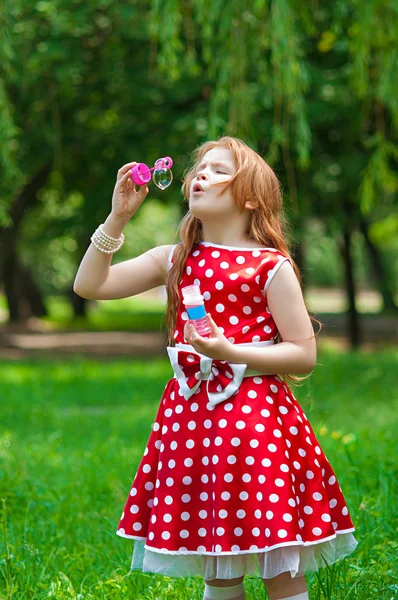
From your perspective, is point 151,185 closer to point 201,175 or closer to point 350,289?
point 350,289

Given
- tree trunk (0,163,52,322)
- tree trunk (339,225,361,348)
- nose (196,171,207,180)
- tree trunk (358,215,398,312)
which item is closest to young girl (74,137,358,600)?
nose (196,171,207,180)

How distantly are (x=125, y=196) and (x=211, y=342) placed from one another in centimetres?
59

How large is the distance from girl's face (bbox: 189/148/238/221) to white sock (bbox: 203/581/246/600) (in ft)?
3.46

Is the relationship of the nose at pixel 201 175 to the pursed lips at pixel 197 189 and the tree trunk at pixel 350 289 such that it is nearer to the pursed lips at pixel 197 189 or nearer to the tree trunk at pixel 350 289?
the pursed lips at pixel 197 189

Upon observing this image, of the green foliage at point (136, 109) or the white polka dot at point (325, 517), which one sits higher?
the green foliage at point (136, 109)

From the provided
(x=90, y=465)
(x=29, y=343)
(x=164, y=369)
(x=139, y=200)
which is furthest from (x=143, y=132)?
(x=29, y=343)

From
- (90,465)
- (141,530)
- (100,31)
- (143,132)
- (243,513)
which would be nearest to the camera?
(243,513)

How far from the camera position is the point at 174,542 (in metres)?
2.51

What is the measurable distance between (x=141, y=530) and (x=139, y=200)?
950mm

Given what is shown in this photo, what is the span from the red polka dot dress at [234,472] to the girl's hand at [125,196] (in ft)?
0.80

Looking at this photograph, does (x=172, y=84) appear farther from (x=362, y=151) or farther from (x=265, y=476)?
(x=265, y=476)

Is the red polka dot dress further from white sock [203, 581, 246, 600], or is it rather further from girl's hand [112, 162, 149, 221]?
girl's hand [112, 162, 149, 221]

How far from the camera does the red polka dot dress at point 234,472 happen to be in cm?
247

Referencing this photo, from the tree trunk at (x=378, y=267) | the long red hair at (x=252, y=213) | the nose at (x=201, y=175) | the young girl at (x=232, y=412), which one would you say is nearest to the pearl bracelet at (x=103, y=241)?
the young girl at (x=232, y=412)
